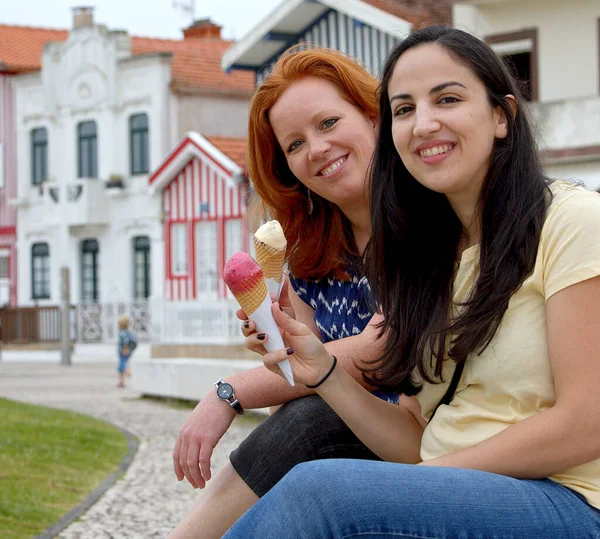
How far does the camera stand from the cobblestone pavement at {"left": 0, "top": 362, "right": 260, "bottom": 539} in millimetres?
5855

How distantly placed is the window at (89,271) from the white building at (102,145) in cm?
3

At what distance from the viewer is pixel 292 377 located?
2.50m

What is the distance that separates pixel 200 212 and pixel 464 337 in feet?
81.8

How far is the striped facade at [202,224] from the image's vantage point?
2615 cm

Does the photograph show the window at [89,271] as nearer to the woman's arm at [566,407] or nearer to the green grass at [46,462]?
the green grass at [46,462]

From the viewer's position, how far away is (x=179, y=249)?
92.0 ft

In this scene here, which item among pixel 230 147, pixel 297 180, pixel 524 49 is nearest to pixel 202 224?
pixel 230 147

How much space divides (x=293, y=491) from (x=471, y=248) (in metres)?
0.70

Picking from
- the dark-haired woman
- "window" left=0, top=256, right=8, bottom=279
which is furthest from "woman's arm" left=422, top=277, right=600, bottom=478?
"window" left=0, top=256, right=8, bottom=279

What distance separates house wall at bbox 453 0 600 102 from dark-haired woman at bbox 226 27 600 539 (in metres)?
17.2

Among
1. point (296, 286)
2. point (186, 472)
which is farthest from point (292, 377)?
point (296, 286)

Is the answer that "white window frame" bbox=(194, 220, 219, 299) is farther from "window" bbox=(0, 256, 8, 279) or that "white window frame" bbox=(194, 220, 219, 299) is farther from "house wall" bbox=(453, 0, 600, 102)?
"house wall" bbox=(453, 0, 600, 102)

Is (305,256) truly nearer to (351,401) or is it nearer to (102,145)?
(351,401)

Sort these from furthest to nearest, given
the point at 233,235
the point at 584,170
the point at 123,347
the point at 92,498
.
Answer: the point at 233,235 → the point at 584,170 → the point at 123,347 → the point at 92,498
